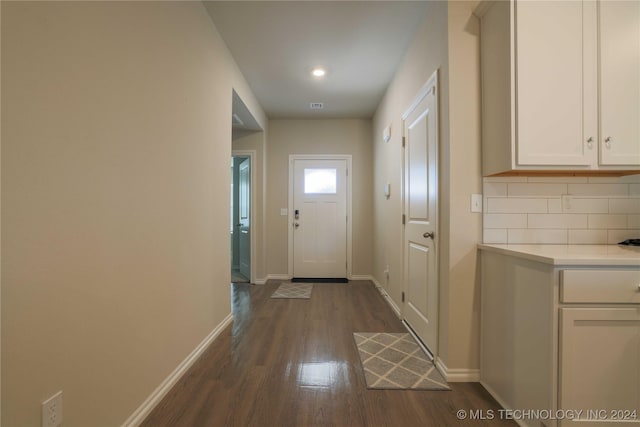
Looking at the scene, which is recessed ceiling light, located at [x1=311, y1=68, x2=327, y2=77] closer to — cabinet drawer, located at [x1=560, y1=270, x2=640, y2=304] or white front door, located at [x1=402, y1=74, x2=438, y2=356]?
white front door, located at [x1=402, y1=74, x2=438, y2=356]

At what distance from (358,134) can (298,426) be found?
407 centimetres

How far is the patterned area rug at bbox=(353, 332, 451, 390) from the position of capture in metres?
1.79

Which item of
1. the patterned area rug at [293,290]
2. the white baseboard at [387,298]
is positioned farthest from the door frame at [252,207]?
the white baseboard at [387,298]

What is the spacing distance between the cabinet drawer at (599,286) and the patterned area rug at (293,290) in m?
2.83

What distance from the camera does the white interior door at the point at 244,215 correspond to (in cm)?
450

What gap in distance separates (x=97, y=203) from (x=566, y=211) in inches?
Answer: 98.0

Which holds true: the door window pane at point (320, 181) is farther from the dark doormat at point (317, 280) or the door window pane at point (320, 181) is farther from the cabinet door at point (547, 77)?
the cabinet door at point (547, 77)

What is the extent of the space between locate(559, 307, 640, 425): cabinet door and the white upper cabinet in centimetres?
76

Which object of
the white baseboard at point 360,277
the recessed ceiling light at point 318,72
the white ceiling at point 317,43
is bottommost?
A: the white baseboard at point 360,277

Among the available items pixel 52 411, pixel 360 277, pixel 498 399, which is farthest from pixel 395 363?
pixel 360 277

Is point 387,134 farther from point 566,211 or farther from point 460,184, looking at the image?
point 566,211

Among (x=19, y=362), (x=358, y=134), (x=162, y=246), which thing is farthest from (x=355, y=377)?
(x=358, y=134)

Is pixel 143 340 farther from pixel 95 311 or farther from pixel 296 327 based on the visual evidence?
pixel 296 327

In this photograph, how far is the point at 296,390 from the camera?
172 centimetres
